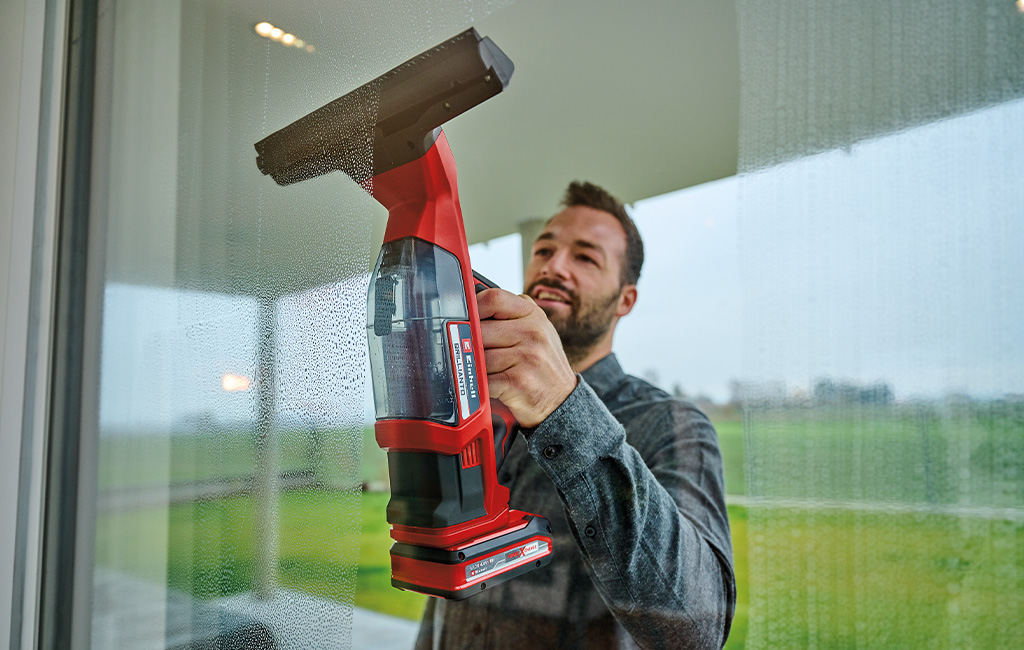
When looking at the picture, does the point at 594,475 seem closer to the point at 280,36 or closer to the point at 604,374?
the point at 604,374

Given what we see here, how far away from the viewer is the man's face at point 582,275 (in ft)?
2.64

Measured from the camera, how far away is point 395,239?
0.47 metres

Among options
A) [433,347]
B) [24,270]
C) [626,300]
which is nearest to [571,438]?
[433,347]

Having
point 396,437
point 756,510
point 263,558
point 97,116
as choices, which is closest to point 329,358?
point 396,437

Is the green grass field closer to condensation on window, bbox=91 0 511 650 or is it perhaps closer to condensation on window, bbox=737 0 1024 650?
condensation on window, bbox=737 0 1024 650

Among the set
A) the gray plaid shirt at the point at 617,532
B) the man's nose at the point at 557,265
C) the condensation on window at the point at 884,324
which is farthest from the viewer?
the man's nose at the point at 557,265

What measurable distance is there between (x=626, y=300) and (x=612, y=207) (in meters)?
0.12

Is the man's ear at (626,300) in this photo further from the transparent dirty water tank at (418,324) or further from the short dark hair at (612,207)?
the transparent dirty water tank at (418,324)

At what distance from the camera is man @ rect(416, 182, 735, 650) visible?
1.73ft

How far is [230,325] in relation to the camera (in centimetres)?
63

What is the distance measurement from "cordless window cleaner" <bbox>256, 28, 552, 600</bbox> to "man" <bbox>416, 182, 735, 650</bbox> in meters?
0.05

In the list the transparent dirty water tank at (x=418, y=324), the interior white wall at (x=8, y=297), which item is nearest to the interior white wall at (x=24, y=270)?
the interior white wall at (x=8, y=297)

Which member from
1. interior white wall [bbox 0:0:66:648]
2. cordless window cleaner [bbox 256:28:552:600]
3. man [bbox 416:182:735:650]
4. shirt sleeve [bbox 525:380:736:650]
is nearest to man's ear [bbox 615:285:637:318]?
man [bbox 416:182:735:650]

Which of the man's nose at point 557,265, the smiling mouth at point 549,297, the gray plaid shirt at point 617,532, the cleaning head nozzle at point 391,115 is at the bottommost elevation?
the gray plaid shirt at point 617,532
